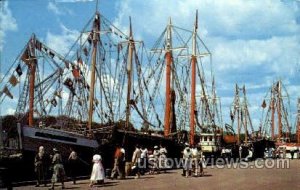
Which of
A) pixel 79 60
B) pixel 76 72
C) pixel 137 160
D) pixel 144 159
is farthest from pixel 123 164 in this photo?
pixel 79 60

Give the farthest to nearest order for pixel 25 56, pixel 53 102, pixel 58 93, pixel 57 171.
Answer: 1. pixel 58 93
2. pixel 53 102
3. pixel 25 56
4. pixel 57 171

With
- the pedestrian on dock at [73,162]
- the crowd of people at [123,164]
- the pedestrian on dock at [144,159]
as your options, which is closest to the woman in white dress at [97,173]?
the crowd of people at [123,164]

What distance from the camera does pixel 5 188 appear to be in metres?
15.8

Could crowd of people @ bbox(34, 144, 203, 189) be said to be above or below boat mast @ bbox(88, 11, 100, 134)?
below

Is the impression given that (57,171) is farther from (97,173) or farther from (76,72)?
(76,72)

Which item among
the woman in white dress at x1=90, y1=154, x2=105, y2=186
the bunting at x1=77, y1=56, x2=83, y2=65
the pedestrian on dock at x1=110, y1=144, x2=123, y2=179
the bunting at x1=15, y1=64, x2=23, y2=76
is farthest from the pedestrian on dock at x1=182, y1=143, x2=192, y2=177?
the bunting at x1=77, y1=56, x2=83, y2=65

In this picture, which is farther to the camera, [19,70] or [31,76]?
[31,76]

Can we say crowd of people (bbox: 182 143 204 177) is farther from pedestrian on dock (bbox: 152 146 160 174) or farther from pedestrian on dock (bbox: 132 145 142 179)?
pedestrian on dock (bbox: 152 146 160 174)

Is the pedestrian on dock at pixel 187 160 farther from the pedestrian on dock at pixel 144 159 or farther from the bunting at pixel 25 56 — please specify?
the bunting at pixel 25 56

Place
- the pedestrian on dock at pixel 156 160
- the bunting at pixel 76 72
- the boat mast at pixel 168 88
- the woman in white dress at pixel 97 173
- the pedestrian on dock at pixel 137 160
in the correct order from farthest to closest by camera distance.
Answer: the boat mast at pixel 168 88, the bunting at pixel 76 72, the pedestrian on dock at pixel 156 160, the pedestrian on dock at pixel 137 160, the woman in white dress at pixel 97 173

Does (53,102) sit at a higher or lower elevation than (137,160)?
higher

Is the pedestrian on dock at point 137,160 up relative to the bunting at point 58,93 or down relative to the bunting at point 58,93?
down

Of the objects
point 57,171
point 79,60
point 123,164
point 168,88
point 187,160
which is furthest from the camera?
point 168,88

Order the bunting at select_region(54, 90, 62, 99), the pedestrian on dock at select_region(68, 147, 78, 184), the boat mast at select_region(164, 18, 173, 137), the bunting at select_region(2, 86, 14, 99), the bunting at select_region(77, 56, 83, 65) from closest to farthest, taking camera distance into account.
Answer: the pedestrian on dock at select_region(68, 147, 78, 184)
the bunting at select_region(2, 86, 14, 99)
the bunting at select_region(77, 56, 83, 65)
the bunting at select_region(54, 90, 62, 99)
the boat mast at select_region(164, 18, 173, 137)
